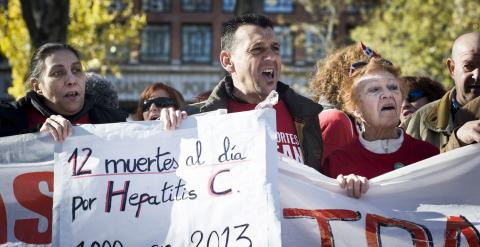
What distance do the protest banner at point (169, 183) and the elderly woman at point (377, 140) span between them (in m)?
0.58

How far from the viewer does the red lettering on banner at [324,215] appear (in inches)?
149

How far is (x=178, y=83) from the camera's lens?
3444 cm

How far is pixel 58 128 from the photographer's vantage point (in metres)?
3.92

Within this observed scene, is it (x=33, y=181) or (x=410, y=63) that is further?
(x=410, y=63)

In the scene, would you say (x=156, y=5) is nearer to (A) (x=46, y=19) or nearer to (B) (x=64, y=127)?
(A) (x=46, y=19)

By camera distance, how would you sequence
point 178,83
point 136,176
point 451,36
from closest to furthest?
point 136,176, point 451,36, point 178,83

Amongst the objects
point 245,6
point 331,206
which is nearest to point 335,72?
point 331,206

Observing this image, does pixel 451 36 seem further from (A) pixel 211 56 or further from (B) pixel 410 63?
(A) pixel 211 56

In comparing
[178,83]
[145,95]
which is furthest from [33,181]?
[178,83]

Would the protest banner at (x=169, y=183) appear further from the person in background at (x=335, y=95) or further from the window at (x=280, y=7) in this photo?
the window at (x=280, y=7)

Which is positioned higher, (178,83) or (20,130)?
(20,130)

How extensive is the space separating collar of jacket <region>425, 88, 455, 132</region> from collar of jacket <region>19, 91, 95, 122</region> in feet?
6.53

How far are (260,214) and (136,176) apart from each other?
0.64 metres

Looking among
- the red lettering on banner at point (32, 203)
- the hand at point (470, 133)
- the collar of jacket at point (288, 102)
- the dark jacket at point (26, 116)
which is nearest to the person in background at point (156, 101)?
the dark jacket at point (26, 116)
